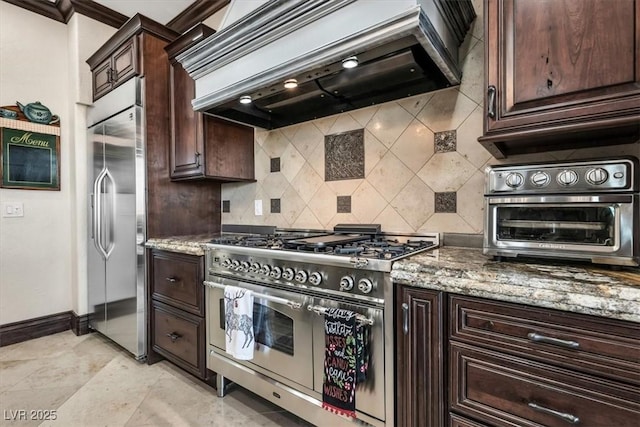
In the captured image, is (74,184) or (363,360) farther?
(74,184)

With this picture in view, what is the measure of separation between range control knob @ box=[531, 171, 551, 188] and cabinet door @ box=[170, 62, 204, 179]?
1980mm

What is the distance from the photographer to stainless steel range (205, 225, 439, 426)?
122 centimetres

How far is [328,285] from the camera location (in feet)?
4.43

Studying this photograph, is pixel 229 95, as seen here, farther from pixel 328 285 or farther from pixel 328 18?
pixel 328 285

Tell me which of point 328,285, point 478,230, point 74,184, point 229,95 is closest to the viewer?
point 328,285

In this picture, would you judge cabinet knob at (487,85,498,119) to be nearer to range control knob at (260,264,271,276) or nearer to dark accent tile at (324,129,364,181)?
dark accent tile at (324,129,364,181)

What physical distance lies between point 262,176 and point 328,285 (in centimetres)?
142

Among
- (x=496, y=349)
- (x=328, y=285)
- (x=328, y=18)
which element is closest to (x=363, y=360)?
(x=328, y=285)

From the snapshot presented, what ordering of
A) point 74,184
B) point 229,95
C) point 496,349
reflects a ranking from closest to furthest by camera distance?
point 496,349, point 229,95, point 74,184

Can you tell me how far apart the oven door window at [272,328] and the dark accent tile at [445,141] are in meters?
1.18

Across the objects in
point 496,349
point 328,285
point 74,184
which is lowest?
point 496,349

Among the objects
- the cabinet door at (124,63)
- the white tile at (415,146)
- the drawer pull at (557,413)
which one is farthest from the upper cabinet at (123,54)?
the drawer pull at (557,413)

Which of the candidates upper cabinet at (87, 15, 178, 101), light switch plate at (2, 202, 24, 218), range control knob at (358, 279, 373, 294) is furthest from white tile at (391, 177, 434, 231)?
light switch plate at (2, 202, 24, 218)

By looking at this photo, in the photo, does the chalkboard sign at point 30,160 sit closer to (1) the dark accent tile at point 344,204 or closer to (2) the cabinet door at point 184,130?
(2) the cabinet door at point 184,130
